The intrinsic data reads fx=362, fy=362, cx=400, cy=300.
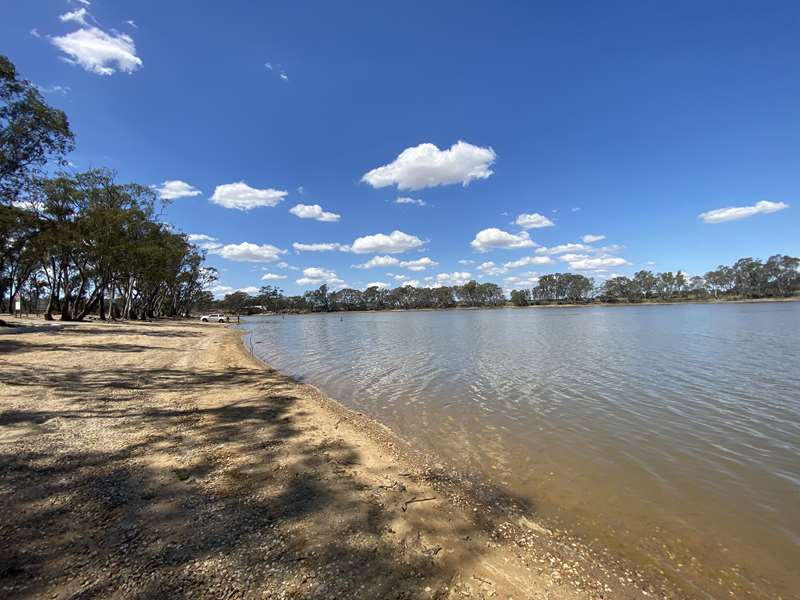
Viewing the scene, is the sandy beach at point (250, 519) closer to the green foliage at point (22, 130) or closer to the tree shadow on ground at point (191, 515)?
the tree shadow on ground at point (191, 515)

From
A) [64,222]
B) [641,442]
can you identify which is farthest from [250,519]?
[64,222]

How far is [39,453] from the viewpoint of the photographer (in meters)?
5.39

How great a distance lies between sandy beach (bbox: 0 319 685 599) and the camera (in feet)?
10.5

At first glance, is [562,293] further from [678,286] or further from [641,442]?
[641,442]

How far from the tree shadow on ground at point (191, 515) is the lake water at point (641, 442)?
8.18 feet

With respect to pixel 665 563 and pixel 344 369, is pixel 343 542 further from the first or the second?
pixel 344 369

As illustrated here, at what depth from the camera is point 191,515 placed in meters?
4.09

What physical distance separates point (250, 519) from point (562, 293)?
179428 mm

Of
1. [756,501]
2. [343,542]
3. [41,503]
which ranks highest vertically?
[41,503]

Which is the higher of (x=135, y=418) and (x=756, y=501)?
(x=135, y=418)

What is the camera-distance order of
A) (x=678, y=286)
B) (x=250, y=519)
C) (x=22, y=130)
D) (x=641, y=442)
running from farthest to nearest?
1. (x=678, y=286)
2. (x=22, y=130)
3. (x=641, y=442)
4. (x=250, y=519)

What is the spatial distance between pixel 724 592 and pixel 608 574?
1.18 meters

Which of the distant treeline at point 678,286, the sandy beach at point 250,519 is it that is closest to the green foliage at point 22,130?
the sandy beach at point 250,519

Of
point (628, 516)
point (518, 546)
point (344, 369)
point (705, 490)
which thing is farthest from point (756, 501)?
point (344, 369)
